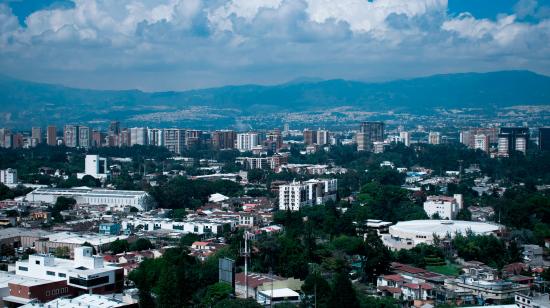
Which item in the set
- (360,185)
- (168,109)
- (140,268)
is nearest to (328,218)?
(140,268)

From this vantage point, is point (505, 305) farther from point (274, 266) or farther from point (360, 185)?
point (360, 185)

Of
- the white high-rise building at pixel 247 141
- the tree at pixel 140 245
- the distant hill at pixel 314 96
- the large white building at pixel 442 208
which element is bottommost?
the tree at pixel 140 245

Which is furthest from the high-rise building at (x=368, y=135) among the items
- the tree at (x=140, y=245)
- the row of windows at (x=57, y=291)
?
the row of windows at (x=57, y=291)

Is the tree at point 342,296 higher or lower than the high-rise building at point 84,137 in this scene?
lower

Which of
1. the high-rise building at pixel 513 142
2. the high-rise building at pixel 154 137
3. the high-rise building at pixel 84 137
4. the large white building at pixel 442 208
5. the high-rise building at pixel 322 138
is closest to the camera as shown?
the large white building at pixel 442 208

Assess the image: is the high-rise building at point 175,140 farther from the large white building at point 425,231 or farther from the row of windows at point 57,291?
the row of windows at point 57,291

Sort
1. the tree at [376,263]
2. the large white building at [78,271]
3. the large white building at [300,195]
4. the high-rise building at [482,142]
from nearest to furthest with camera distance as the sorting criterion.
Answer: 1. the large white building at [78,271]
2. the tree at [376,263]
3. the large white building at [300,195]
4. the high-rise building at [482,142]

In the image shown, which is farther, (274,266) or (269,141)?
(269,141)
